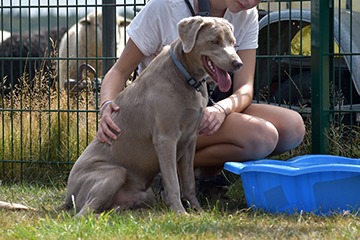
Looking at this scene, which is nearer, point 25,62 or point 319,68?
point 319,68

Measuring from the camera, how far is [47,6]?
6.36 meters

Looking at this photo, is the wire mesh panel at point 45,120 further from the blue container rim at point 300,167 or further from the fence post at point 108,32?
the blue container rim at point 300,167

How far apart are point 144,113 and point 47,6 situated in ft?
7.26

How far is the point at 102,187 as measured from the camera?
14.4 ft

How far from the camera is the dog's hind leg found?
171 inches

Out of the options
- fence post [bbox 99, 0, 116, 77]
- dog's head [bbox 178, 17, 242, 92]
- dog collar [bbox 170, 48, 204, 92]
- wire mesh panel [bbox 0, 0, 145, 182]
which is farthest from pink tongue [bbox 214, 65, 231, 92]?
fence post [bbox 99, 0, 116, 77]

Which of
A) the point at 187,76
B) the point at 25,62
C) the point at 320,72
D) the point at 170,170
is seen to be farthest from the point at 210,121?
the point at 25,62

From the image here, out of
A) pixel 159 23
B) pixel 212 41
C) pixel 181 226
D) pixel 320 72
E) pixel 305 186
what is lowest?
pixel 181 226

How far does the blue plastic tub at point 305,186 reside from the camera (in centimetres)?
410

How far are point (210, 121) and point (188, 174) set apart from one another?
0.32 meters

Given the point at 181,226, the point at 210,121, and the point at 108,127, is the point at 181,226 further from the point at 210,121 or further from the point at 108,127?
the point at 108,127

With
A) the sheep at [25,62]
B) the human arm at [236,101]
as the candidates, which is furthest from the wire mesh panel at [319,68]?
the sheep at [25,62]

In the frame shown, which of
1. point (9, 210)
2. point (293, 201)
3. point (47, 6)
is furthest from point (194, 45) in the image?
point (47, 6)

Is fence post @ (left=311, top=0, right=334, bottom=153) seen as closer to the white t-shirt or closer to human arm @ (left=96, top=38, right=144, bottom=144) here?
the white t-shirt
